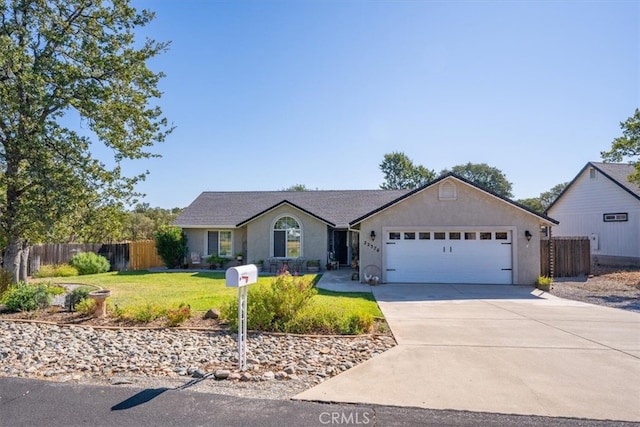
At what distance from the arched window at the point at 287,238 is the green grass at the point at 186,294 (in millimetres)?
3451

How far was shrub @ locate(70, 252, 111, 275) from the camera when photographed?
1820 cm

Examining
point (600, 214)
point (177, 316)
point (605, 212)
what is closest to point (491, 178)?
point (600, 214)

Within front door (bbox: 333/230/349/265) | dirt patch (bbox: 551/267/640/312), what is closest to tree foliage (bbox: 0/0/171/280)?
front door (bbox: 333/230/349/265)

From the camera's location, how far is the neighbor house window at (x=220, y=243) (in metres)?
20.6

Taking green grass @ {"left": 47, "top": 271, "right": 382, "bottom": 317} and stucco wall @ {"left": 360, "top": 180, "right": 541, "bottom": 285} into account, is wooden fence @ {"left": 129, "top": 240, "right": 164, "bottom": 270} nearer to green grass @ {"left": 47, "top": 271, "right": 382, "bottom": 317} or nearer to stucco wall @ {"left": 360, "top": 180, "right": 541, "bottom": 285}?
green grass @ {"left": 47, "top": 271, "right": 382, "bottom": 317}

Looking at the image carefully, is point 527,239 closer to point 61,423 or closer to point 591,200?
point 591,200

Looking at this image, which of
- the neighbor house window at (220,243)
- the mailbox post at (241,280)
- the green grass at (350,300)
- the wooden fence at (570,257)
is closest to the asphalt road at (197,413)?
the mailbox post at (241,280)

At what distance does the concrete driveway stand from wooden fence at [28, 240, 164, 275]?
56.0 ft

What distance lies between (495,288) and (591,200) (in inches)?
580

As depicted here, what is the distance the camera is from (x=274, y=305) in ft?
25.2

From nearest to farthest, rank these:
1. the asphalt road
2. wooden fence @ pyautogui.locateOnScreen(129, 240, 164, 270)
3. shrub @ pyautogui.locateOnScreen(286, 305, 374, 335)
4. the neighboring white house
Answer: the asphalt road
shrub @ pyautogui.locateOnScreen(286, 305, 374, 335)
the neighboring white house
wooden fence @ pyautogui.locateOnScreen(129, 240, 164, 270)

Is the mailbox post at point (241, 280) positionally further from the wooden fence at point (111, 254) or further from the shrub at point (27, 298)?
the wooden fence at point (111, 254)

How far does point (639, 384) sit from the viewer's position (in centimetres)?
488

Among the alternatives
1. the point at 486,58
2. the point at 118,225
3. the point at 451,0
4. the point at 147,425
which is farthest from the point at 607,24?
the point at 118,225
